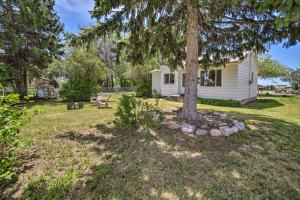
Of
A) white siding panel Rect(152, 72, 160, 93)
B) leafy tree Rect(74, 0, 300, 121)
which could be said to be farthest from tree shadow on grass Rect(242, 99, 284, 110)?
white siding panel Rect(152, 72, 160, 93)

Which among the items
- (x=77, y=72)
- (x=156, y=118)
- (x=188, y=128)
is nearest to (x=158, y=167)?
(x=188, y=128)

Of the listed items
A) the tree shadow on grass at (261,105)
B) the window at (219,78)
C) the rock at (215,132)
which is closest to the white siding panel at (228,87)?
the window at (219,78)

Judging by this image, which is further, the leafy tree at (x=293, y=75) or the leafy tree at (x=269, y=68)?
the leafy tree at (x=293, y=75)

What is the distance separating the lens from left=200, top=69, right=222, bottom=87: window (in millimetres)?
14504

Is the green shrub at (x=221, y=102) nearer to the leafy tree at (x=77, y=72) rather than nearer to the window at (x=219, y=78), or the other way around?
the window at (x=219, y=78)

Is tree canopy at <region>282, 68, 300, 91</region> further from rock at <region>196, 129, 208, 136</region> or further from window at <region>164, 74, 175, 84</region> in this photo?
rock at <region>196, 129, 208, 136</region>

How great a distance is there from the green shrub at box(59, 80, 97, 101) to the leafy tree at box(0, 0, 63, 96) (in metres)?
2.67

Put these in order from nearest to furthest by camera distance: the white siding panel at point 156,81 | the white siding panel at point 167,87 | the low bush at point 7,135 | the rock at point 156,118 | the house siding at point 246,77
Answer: the low bush at point 7,135 → the rock at point 156,118 → the house siding at point 246,77 → the white siding panel at point 167,87 → the white siding panel at point 156,81

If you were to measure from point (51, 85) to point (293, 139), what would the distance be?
877 inches

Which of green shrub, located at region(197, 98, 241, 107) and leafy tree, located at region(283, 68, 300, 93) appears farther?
leafy tree, located at region(283, 68, 300, 93)

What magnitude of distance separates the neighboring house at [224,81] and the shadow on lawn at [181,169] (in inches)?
304

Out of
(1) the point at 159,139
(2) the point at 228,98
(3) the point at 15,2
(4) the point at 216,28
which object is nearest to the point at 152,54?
(4) the point at 216,28

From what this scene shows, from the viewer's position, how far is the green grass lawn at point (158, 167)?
9.72 ft

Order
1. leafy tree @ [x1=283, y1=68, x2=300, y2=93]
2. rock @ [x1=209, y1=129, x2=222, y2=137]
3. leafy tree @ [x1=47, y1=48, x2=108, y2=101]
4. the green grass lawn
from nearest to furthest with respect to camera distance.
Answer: the green grass lawn
rock @ [x1=209, y1=129, x2=222, y2=137]
leafy tree @ [x1=47, y1=48, x2=108, y2=101]
leafy tree @ [x1=283, y1=68, x2=300, y2=93]
